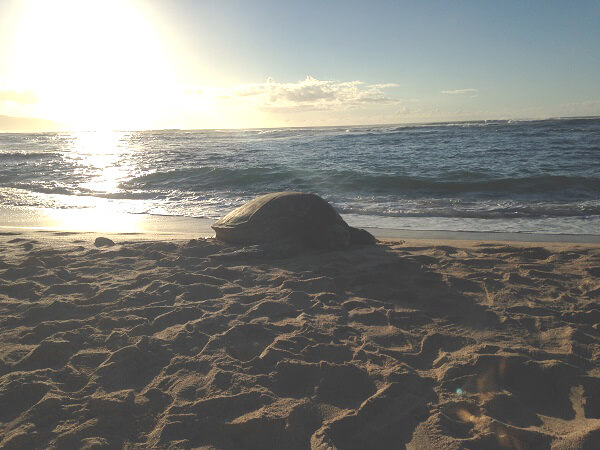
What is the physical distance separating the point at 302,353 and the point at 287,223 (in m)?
2.72

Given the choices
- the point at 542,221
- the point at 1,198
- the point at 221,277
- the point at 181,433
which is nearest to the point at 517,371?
the point at 181,433

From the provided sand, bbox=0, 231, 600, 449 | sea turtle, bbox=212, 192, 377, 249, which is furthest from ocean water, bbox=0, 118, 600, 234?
sand, bbox=0, 231, 600, 449

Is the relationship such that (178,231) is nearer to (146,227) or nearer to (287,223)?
(146,227)

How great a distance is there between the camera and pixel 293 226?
5324 millimetres

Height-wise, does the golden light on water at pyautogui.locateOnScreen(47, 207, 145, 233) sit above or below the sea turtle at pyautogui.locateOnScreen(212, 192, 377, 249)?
below

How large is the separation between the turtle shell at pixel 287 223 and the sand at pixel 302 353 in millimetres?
671

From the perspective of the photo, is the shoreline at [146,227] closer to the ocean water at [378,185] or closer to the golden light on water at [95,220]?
the golden light on water at [95,220]

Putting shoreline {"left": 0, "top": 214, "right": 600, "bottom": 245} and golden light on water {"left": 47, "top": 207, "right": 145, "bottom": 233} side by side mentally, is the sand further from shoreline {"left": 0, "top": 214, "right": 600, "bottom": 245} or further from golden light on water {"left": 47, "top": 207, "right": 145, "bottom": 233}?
golden light on water {"left": 47, "top": 207, "right": 145, "bottom": 233}

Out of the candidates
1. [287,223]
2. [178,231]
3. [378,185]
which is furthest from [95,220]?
[378,185]

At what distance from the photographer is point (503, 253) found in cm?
494

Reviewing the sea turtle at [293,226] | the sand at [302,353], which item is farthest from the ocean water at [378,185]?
the sand at [302,353]

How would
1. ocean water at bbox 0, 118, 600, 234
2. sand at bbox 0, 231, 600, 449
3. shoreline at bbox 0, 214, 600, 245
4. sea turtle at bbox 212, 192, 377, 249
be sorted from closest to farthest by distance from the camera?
sand at bbox 0, 231, 600, 449
sea turtle at bbox 212, 192, 377, 249
shoreline at bbox 0, 214, 600, 245
ocean water at bbox 0, 118, 600, 234

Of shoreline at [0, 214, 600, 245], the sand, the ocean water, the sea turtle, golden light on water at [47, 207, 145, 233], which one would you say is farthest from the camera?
the ocean water

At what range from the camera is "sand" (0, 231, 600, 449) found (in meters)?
2.07
